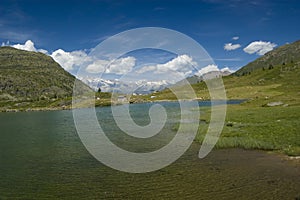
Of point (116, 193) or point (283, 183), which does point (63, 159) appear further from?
point (283, 183)

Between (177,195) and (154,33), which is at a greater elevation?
(154,33)

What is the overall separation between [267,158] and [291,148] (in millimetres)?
4132

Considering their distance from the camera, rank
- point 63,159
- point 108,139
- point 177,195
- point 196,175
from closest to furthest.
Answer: point 177,195 < point 196,175 < point 63,159 < point 108,139

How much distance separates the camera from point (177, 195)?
22016 mm

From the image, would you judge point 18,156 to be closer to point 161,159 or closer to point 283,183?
point 161,159

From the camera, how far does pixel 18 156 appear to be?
40.5 metres

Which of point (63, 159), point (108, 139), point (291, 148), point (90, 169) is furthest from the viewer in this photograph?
point (108, 139)

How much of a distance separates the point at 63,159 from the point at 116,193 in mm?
16805

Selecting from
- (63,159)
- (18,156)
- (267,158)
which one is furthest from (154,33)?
(18,156)

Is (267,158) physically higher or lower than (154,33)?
lower

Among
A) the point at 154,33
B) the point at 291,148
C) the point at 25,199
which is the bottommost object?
the point at 25,199

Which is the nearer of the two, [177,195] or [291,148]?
[177,195]

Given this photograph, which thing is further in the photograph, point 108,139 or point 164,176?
point 108,139

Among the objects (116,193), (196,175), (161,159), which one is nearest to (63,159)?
(161,159)
